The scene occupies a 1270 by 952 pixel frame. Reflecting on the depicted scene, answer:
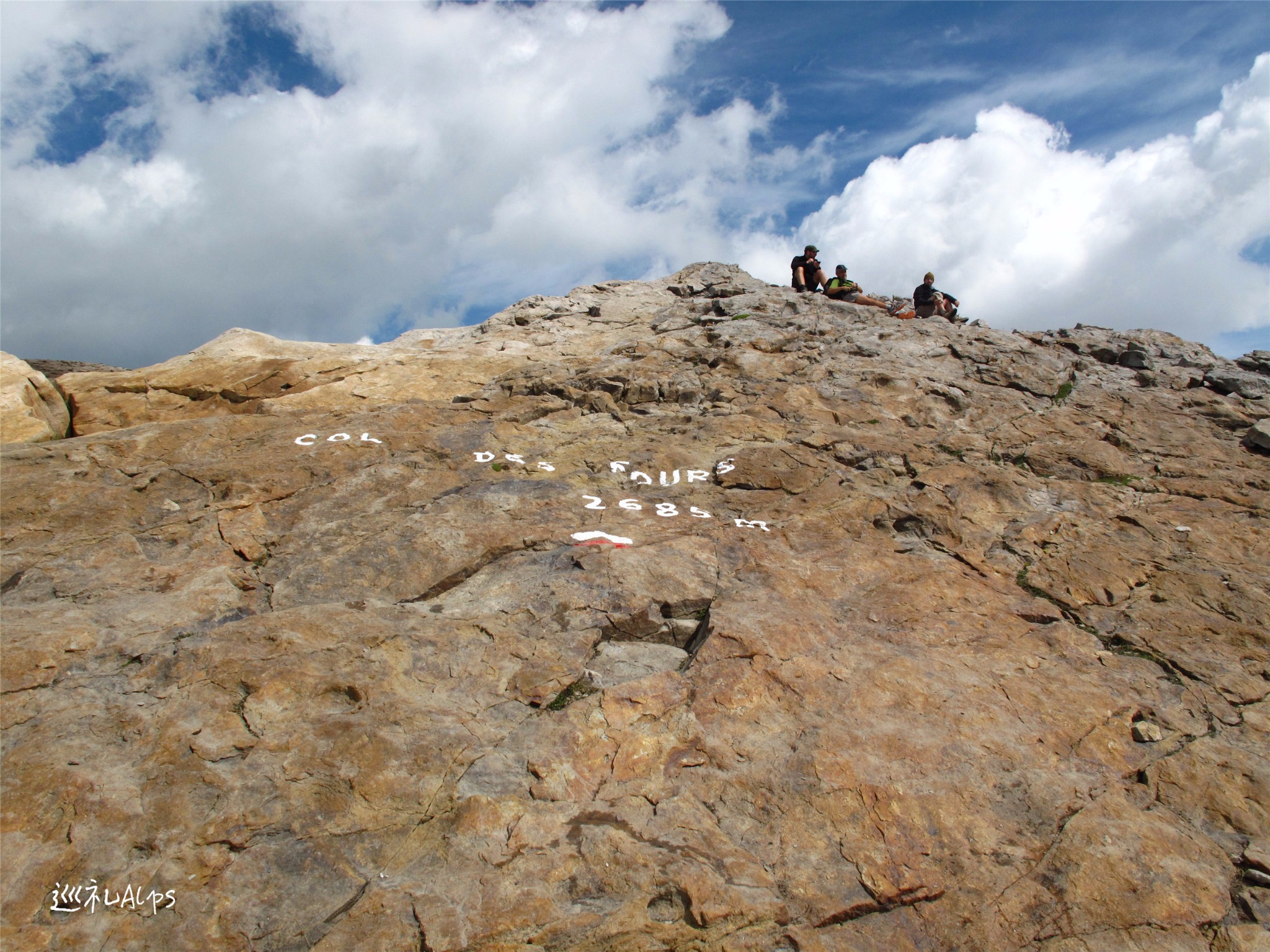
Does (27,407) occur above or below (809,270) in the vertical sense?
below

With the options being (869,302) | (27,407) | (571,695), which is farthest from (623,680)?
(869,302)

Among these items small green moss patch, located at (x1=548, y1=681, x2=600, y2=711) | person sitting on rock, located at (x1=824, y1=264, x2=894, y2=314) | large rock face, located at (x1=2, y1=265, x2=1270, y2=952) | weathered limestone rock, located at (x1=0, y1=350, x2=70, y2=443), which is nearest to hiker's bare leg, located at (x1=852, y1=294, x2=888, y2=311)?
person sitting on rock, located at (x1=824, y1=264, x2=894, y2=314)

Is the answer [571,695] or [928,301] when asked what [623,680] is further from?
[928,301]

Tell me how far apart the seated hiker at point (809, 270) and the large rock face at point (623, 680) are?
25.2ft

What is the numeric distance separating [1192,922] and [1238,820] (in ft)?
3.56

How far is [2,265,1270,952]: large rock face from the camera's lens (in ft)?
13.3

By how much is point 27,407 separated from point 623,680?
28.9ft

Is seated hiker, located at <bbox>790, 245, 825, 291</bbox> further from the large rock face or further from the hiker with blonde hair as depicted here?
the large rock face

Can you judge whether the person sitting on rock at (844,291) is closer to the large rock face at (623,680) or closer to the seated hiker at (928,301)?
the seated hiker at (928,301)

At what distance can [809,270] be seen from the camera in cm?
1727

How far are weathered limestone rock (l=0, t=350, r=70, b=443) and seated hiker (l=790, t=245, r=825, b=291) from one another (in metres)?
14.5

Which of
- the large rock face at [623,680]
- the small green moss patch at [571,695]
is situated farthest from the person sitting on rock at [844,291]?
the small green moss patch at [571,695]

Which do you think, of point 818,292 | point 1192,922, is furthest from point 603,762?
point 818,292

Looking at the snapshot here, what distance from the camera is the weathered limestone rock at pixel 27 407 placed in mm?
8727
